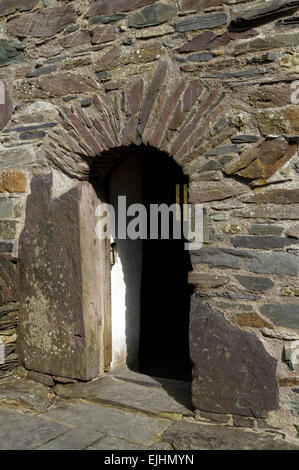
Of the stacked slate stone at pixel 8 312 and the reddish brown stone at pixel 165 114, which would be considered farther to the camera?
the stacked slate stone at pixel 8 312

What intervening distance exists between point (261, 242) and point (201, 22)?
1.30 metres

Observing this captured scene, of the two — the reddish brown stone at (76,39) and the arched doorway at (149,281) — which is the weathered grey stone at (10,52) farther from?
the arched doorway at (149,281)

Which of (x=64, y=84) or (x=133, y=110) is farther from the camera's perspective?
(x=64, y=84)

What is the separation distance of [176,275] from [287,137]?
3.15 meters

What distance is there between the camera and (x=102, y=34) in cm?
305

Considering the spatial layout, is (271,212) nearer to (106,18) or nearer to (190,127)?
(190,127)

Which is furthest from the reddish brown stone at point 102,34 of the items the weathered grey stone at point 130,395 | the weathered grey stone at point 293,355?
the weathered grey stone at point 130,395

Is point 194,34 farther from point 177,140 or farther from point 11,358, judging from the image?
point 11,358

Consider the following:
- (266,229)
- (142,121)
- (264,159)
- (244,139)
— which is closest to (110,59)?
(142,121)

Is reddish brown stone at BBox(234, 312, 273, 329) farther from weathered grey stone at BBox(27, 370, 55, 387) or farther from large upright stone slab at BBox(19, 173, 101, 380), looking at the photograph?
weathered grey stone at BBox(27, 370, 55, 387)

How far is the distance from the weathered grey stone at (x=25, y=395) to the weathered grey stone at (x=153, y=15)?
245 cm

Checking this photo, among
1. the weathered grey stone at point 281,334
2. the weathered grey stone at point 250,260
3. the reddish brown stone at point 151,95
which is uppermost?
the reddish brown stone at point 151,95

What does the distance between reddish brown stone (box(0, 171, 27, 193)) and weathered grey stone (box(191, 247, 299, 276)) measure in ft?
4.51

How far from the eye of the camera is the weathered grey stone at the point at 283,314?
2.53 meters
